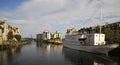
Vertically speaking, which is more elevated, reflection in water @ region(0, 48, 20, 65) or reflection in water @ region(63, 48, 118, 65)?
reflection in water @ region(0, 48, 20, 65)

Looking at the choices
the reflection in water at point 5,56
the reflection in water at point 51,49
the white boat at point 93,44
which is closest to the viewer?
the reflection in water at point 5,56

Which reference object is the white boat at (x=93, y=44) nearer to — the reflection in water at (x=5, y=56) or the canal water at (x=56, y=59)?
the canal water at (x=56, y=59)

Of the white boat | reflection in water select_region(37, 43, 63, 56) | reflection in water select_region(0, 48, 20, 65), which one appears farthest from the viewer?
reflection in water select_region(37, 43, 63, 56)

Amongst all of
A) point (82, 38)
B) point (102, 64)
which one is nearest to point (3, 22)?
point (82, 38)

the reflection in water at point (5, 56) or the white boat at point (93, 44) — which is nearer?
the reflection in water at point (5, 56)

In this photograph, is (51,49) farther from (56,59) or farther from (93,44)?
(56,59)

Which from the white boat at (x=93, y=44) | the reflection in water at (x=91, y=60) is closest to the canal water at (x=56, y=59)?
the reflection in water at (x=91, y=60)

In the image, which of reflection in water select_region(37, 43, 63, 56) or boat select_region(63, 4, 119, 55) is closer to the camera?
boat select_region(63, 4, 119, 55)

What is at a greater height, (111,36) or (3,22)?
(3,22)

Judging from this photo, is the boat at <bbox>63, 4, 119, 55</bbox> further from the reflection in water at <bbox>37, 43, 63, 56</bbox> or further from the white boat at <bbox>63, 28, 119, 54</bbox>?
the reflection in water at <bbox>37, 43, 63, 56</bbox>

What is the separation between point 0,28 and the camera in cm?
8538

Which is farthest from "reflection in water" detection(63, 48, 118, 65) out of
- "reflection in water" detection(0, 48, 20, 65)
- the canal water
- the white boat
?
"reflection in water" detection(0, 48, 20, 65)

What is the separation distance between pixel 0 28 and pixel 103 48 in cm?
5266

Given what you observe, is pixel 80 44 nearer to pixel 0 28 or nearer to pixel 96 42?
pixel 96 42
